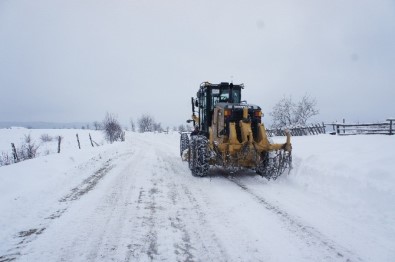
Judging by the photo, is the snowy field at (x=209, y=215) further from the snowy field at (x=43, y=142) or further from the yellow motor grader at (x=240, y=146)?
the snowy field at (x=43, y=142)

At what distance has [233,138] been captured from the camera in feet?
29.8

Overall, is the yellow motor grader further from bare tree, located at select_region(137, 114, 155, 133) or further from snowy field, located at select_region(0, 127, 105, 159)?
bare tree, located at select_region(137, 114, 155, 133)

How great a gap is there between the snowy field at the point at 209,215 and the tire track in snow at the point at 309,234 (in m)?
0.01

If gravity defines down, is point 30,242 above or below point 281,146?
below

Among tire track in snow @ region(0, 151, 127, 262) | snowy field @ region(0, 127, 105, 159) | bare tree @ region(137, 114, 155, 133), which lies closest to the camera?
tire track in snow @ region(0, 151, 127, 262)

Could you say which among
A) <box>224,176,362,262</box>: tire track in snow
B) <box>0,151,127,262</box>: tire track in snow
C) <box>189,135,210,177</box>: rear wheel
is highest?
<box>189,135,210,177</box>: rear wheel

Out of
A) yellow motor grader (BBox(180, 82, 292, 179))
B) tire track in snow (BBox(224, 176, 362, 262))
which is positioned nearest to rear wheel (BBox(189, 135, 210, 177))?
yellow motor grader (BBox(180, 82, 292, 179))

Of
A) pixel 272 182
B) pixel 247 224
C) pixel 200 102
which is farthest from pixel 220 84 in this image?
pixel 247 224

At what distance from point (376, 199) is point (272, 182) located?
302 cm

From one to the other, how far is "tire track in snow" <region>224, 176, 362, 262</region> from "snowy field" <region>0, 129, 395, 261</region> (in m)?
0.01

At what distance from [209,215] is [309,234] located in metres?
1.80

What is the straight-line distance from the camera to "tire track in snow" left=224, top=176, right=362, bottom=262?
13.1 ft

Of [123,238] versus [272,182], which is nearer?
[123,238]

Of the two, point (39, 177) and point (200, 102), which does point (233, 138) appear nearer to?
point (200, 102)
